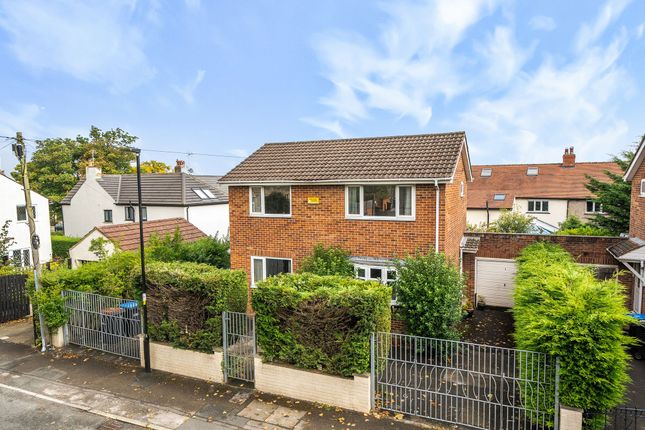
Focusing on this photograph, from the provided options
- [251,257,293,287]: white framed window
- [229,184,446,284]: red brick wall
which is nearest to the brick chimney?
[229,184,446,284]: red brick wall

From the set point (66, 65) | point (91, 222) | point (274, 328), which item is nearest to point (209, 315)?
point (274, 328)

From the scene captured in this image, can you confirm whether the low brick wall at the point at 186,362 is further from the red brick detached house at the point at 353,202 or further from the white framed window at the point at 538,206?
the white framed window at the point at 538,206

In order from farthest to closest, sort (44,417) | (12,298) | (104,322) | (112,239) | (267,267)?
(112,239), (12,298), (267,267), (104,322), (44,417)

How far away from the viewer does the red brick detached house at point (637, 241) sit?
41.6 ft

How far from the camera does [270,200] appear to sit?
1469 centimetres

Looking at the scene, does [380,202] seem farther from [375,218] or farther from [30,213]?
[30,213]

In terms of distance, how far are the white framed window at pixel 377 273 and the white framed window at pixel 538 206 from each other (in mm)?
26722

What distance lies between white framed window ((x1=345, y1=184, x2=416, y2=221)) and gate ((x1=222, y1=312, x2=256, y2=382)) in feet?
17.6

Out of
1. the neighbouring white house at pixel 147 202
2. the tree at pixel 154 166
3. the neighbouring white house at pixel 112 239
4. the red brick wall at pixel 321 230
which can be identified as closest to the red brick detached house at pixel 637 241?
the red brick wall at pixel 321 230

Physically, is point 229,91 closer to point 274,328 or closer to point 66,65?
point 66,65

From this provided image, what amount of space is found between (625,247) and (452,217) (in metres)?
6.84

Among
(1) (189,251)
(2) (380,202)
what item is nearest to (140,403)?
(1) (189,251)

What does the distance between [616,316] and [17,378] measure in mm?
14146

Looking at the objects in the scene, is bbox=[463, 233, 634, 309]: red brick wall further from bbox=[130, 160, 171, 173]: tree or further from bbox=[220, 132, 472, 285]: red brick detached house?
bbox=[130, 160, 171, 173]: tree
